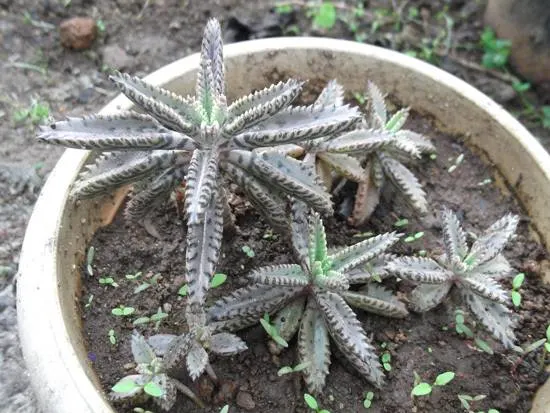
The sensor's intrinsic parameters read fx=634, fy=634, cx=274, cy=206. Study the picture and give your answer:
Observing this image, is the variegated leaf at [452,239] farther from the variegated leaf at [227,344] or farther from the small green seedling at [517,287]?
the variegated leaf at [227,344]

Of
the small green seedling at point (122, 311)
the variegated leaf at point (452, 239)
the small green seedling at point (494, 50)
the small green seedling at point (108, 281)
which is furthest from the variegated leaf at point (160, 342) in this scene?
the small green seedling at point (494, 50)

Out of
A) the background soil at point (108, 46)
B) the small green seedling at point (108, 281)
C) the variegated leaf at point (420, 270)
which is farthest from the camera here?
the background soil at point (108, 46)

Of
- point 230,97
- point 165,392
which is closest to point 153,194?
point 165,392

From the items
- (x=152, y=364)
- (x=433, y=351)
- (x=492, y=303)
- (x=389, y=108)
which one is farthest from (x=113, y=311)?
(x=389, y=108)

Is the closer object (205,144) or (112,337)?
(205,144)

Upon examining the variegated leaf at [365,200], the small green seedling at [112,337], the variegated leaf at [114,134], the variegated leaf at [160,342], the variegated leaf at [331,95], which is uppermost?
the variegated leaf at [114,134]

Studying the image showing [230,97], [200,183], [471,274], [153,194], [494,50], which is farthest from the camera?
[494,50]

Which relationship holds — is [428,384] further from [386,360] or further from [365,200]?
[365,200]

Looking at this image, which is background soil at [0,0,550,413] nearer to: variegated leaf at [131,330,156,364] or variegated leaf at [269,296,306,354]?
variegated leaf at [131,330,156,364]
